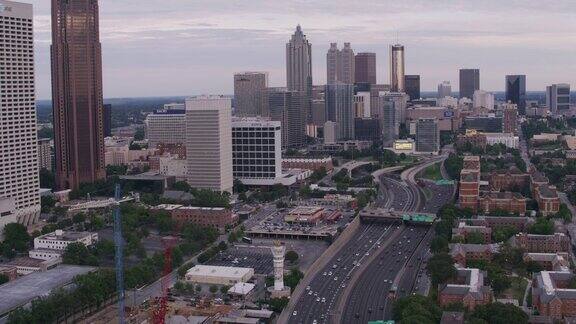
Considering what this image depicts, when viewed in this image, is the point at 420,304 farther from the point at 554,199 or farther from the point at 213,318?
the point at 554,199

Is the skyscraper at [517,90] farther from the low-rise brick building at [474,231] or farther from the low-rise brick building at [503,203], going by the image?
the low-rise brick building at [474,231]

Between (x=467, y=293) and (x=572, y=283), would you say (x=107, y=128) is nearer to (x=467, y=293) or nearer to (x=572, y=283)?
(x=467, y=293)

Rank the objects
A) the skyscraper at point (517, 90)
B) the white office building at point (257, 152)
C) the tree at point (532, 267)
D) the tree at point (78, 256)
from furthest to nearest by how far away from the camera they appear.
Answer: the skyscraper at point (517, 90), the white office building at point (257, 152), the tree at point (78, 256), the tree at point (532, 267)

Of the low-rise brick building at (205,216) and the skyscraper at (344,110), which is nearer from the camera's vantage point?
the low-rise brick building at (205,216)

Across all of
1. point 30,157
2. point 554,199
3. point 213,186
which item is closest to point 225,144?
point 213,186

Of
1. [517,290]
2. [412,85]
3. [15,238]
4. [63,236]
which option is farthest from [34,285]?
[412,85]

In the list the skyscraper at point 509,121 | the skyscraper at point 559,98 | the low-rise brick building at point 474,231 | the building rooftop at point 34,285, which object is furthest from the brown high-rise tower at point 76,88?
the skyscraper at point 559,98
